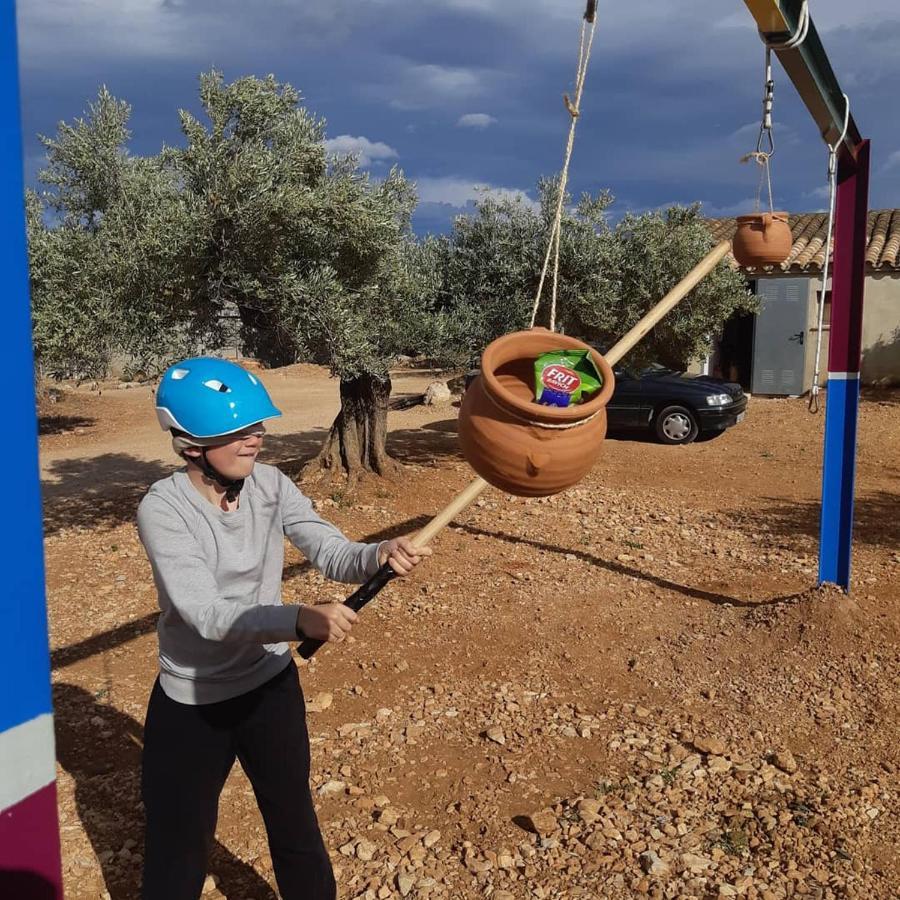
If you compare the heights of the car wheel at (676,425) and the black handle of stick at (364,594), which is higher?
the black handle of stick at (364,594)

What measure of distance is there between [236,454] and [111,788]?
2205mm

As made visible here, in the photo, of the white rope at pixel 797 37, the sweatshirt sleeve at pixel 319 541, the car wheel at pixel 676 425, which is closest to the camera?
the sweatshirt sleeve at pixel 319 541

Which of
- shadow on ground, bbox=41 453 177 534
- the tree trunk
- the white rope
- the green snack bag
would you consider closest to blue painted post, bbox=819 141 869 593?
the white rope

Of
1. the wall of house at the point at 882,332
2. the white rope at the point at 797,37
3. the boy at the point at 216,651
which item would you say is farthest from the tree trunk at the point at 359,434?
the wall of house at the point at 882,332

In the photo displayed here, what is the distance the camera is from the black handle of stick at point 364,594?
85.5 inches

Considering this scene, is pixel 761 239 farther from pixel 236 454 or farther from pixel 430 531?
pixel 236 454

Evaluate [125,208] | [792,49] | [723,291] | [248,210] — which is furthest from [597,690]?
[723,291]

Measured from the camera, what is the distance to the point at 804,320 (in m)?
18.1

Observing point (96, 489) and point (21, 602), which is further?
point (96, 489)

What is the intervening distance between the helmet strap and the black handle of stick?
432 millimetres

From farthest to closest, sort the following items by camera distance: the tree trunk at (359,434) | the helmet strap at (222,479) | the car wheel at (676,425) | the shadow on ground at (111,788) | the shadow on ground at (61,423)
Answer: the shadow on ground at (61,423), the car wheel at (676,425), the tree trunk at (359,434), the shadow on ground at (111,788), the helmet strap at (222,479)

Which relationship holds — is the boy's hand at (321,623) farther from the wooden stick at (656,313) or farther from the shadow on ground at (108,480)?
the shadow on ground at (108,480)

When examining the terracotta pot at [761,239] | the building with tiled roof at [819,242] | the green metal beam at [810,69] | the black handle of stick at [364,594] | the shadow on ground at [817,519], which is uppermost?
the building with tiled roof at [819,242]

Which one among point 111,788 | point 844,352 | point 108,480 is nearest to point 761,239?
point 844,352
